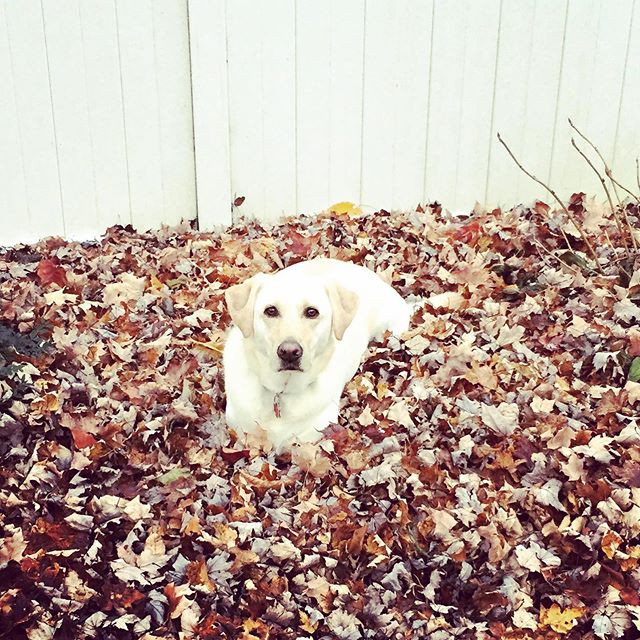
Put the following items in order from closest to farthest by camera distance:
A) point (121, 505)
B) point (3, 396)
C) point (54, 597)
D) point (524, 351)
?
1. point (54, 597)
2. point (121, 505)
3. point (3, 396)
4. point (524, 351)

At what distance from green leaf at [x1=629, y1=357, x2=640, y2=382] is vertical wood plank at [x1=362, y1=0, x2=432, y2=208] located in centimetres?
303

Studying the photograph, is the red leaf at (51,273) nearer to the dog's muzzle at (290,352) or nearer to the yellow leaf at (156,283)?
the yellow leaf at (156,283)

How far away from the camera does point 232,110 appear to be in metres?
5.38

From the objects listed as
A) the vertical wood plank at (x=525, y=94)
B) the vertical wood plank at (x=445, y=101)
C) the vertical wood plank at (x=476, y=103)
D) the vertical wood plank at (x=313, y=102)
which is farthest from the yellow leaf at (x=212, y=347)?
the vertical wood plank at (x=525, y=94)

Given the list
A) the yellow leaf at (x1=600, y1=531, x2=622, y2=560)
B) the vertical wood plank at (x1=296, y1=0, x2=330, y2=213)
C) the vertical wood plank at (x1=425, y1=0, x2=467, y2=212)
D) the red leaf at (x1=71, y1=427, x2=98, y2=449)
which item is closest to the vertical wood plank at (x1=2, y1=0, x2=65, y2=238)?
the vertical wood plank at (x1=296, y1=0, x2=330, y2=213)

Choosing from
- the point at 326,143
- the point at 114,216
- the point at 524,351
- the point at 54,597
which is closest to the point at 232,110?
the point at 326,143

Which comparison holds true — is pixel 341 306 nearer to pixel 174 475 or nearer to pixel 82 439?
pixel 174 475

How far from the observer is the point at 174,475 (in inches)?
104

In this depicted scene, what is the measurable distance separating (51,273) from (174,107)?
5.45 ft

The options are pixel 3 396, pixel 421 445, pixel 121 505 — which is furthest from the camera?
pixel 3 396

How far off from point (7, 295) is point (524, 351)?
2.90m

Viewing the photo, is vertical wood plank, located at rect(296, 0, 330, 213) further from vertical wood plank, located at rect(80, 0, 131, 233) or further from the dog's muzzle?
the dog's muzzle

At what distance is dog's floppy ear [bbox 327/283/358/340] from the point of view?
284 centimetres

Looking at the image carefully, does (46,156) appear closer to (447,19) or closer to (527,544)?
(447,19)
